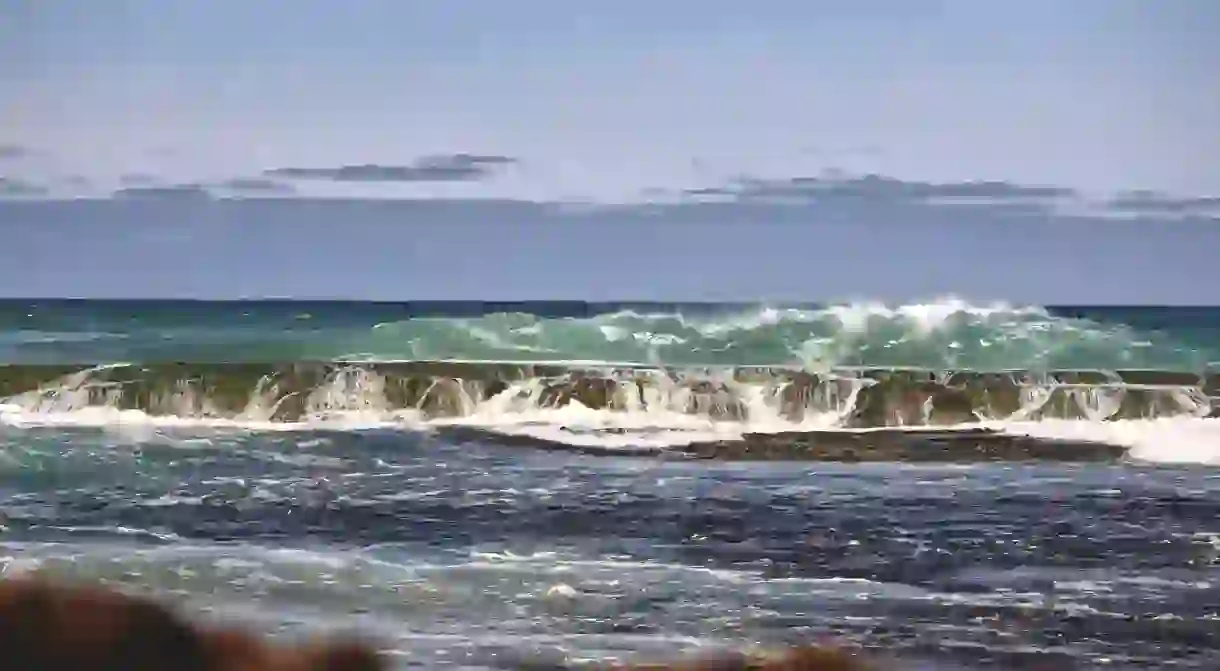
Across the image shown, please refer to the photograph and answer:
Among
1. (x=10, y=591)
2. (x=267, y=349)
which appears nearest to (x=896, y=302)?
(x=267, y=349)

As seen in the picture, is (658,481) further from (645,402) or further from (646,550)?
(645,402)

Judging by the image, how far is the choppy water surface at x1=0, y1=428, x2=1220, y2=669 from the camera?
9.32ft

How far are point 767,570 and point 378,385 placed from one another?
4.63 metres

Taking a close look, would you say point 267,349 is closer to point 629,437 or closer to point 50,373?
point 50,373

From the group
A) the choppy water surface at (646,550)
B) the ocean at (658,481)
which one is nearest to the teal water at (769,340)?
the ocean at (658,481)

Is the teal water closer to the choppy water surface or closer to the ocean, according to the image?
the ocean

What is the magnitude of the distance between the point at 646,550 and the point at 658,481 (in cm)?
126

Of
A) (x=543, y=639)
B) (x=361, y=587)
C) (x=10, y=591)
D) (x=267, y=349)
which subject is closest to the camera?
(x=10, y=591)

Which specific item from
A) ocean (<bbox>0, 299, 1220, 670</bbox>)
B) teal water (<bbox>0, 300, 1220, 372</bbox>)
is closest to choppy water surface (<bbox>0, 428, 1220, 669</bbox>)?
ocean (<bbox>0, 299, 1220, 670</bbox>)

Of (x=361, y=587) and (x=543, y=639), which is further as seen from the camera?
(x=361, y=587)

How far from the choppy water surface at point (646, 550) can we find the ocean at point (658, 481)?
14 millimetres

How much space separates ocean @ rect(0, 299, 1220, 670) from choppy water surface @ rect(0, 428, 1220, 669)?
1 centimetres

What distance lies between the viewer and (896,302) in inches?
351

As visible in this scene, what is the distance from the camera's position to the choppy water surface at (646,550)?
2840 mm
